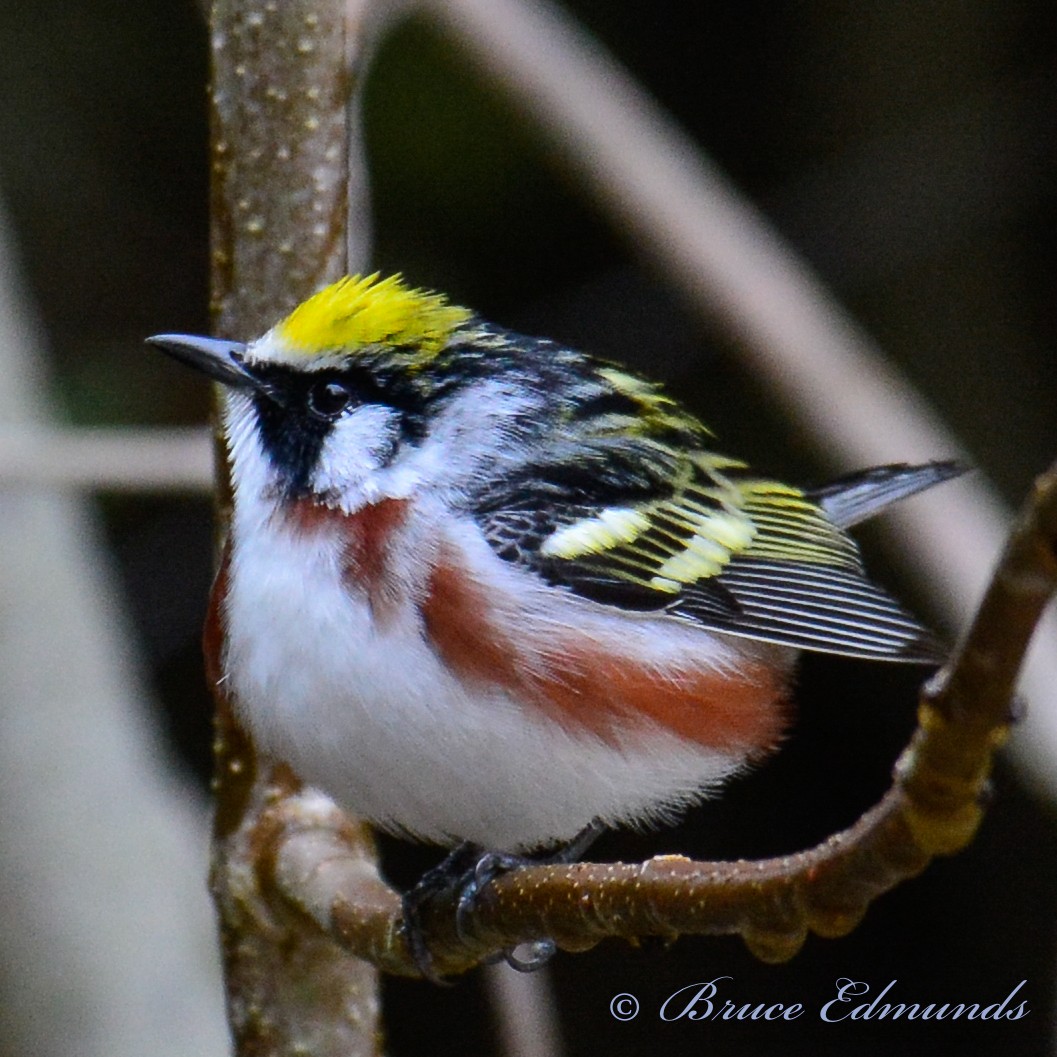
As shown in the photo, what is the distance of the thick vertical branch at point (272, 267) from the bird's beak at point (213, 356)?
12 cm

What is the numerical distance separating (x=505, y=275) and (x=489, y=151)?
44cm

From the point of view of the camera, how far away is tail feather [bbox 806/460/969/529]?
2969 mm

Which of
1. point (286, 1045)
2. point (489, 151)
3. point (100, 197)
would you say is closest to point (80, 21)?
point (100, 197)

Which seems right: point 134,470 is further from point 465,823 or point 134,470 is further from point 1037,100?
point 1037,100

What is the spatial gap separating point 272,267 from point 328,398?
245 millimetres

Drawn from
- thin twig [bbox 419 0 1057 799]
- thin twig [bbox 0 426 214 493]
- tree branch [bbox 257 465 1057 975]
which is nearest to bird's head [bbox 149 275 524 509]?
thin twig [bbox 0 426 214 493]

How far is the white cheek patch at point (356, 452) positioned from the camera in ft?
8.28

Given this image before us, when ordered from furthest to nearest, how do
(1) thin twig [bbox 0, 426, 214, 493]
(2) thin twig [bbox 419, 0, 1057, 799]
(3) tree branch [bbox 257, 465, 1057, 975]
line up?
1. (2) thin twig [bbox 419, 0, 1057, 799]
2. (1) thin twig [bbox 0, 426, 214, 493]
3. (3) tree branch [bbox 257, 465, 1057, 975]

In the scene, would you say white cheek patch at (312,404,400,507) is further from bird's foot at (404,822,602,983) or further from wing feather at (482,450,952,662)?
bird's foot at (404,822,602,983)

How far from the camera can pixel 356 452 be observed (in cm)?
256

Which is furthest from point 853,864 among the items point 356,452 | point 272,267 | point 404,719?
point 272,267

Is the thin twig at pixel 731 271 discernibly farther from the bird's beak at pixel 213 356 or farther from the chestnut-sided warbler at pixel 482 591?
the bird's beak at pixel 213 356

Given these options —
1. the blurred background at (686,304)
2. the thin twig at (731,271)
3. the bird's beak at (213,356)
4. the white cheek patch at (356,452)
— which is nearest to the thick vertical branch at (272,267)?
the bird's beak at (213,356)

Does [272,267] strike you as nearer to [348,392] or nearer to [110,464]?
[348,392]
